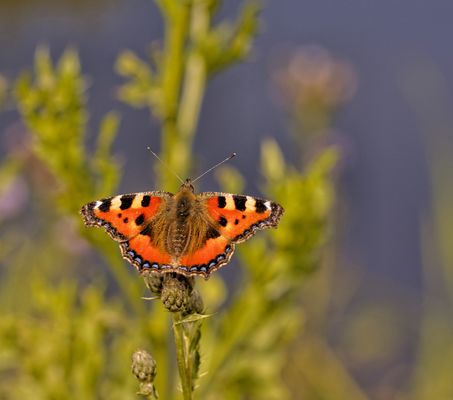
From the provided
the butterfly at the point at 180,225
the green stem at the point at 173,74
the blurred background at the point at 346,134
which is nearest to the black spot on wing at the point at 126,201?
the butterfly at the point at 180,225

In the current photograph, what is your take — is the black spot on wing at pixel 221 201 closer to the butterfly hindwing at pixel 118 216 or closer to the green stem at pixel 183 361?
the butterfly hindwing at pixel 118 216

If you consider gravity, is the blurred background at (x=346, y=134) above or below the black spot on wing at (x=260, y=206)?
above

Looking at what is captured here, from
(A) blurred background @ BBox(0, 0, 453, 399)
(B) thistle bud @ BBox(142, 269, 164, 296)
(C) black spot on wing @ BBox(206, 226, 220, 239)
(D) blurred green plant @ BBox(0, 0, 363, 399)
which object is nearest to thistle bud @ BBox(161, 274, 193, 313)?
(B) thistle bud @ BBox(142, 269, 164, 296)

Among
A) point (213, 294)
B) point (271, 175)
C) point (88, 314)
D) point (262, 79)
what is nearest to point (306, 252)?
point (271, 175)

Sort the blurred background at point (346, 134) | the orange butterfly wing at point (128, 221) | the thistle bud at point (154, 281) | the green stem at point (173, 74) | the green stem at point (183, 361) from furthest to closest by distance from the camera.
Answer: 1. the blurred background at point (346, 134)
2. the green stem at point (173, 74)
3. the orange butterfly wing at point (128, 221)
4. the thistle bud at point (154, 281)
5. the green stem at point (183, 361)

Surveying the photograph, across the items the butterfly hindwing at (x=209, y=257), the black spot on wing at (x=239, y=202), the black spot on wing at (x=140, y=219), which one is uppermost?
the black spot on wing at (x=140, y=219)

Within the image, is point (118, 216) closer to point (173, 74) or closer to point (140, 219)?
point (140, 219)

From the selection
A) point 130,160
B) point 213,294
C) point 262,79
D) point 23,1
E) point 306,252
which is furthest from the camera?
point 23,1

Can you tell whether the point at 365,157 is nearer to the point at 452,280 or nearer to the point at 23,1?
the point at 452,280

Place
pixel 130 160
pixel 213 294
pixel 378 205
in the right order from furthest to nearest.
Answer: pixel 378 205 < pixel 130 160 < pixel 213 294
